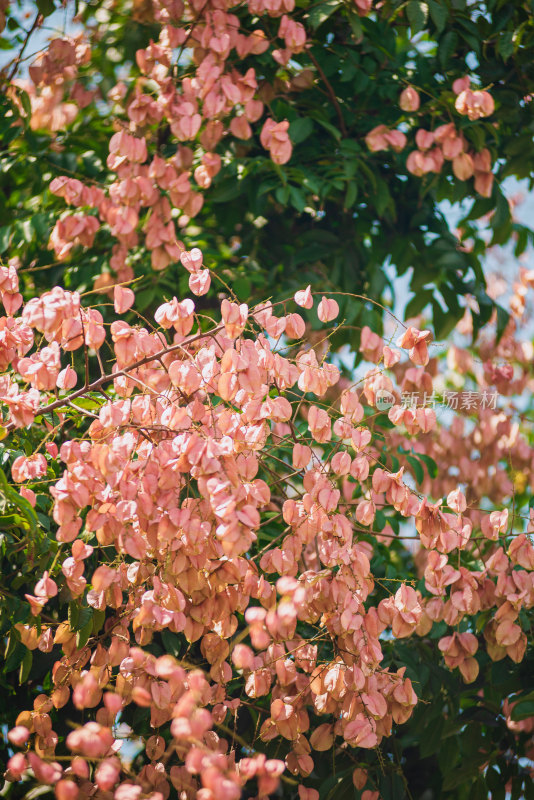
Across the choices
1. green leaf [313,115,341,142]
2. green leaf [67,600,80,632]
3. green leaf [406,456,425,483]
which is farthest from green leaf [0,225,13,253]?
green leaf [406,456,425,483]

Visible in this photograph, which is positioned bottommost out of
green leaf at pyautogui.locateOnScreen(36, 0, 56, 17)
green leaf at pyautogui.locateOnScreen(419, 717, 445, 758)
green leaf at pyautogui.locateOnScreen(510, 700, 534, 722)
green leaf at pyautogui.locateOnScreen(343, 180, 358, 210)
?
green leaf at pyautogui.locateOnScreen(419, 717, 445, 758)

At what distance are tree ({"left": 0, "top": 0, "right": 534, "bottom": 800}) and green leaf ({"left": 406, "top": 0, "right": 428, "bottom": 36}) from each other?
1cm

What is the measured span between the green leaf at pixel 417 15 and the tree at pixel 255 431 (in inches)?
0.5

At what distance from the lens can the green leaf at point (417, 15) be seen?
7.43ft

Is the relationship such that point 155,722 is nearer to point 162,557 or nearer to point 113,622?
point 113,622

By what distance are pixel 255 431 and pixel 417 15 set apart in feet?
5.05

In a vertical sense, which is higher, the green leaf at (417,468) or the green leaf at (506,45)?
the green leaf at (506,45)

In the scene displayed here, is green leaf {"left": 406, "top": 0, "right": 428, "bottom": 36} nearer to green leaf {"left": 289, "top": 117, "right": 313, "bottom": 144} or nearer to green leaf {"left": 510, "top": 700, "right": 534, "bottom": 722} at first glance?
green leaf {"left": 289, "top": 117, "right": 313, "bottom": 144}

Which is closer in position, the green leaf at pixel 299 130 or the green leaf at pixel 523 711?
the green leaf at pixel 523 711

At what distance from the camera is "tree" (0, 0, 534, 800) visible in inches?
54.9

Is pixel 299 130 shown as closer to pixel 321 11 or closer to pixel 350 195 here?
pixel 350 195

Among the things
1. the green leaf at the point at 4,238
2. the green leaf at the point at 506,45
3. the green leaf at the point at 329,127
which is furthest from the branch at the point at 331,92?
the green leaf at the point at 4,238

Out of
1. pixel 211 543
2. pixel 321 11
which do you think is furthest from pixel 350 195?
pixel 211 543

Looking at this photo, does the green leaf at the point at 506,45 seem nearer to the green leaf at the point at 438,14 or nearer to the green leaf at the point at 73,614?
the green leaf at the point at 438,14
